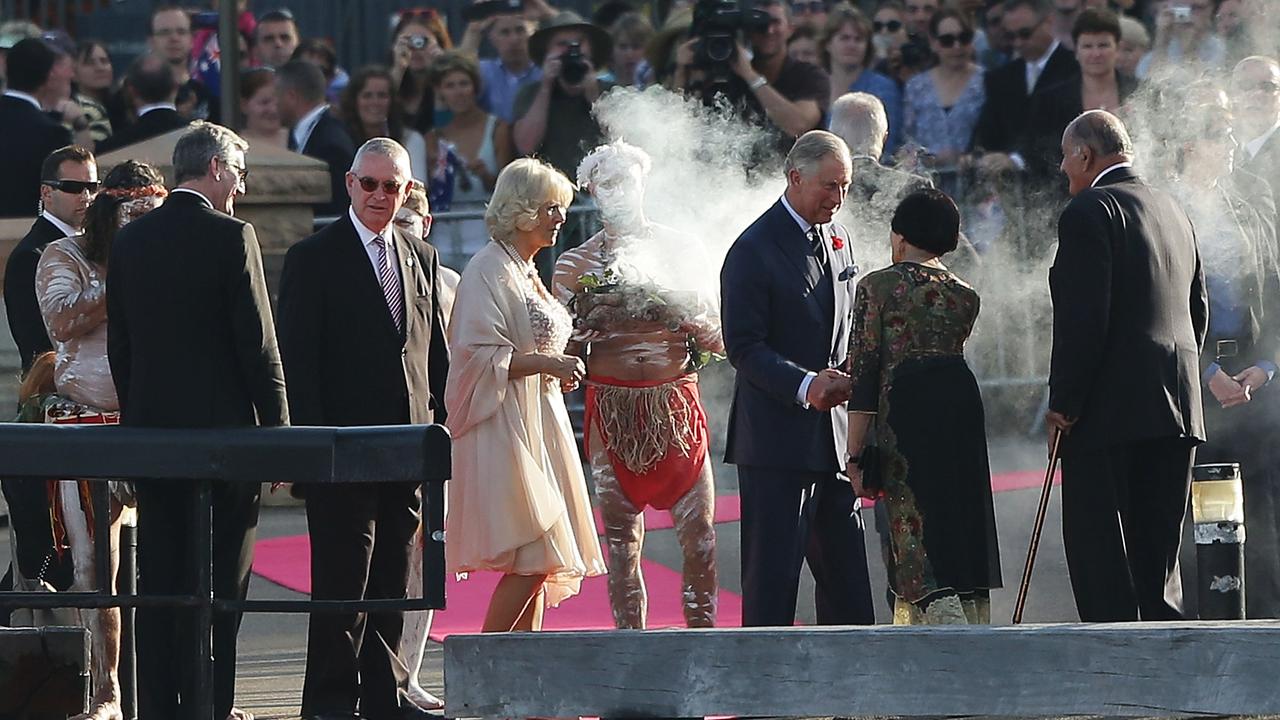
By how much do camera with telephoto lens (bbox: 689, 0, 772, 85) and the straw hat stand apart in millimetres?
1340

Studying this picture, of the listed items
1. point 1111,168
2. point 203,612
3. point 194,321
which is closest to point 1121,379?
point 1111,168

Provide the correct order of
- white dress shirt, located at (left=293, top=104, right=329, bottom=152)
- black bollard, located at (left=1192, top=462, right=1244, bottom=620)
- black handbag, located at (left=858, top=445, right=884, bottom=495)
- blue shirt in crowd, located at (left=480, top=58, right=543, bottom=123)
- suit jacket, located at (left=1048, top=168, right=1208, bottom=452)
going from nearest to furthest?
black handbag, located at (left=858, top=445, right=884, bottom=495)
suit jacket, located at (left=1048, top=168, right=1208, bottom=452)
black bollard, located at (left=1192, top=462, right=1244, bottom=620)
white dress shirt, located at (left=293, top=104, right=329, bottom=152)
blue shirt in crowd, located at (left=480, top=58, right=543, bottom=123)

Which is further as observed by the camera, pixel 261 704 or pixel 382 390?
pixel 261 704

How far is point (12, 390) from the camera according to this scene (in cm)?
1064

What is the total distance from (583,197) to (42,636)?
5802 mm

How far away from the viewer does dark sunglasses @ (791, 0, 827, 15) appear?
12555mm

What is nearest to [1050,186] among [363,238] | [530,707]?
[363,238]

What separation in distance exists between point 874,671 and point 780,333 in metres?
1.60

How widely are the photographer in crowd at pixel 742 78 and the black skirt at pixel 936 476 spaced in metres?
4.09

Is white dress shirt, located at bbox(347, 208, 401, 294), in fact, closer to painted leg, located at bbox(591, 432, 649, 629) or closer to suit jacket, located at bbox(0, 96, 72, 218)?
painted leg, located at bbox(591, 432, 649, 629)

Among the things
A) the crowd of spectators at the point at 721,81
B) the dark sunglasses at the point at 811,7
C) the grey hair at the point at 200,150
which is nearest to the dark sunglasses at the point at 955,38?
the crowd of spectators at the point at 721,81

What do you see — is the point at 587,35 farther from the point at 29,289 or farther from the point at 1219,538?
the point at 1219,538

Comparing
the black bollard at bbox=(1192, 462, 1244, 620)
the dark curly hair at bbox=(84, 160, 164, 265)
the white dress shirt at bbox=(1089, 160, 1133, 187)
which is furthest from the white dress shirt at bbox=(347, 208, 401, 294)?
the black bollard at bbox=(1192, 462, 1244, 620)

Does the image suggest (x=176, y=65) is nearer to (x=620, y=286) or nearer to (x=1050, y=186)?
(x=1050, y=186)
